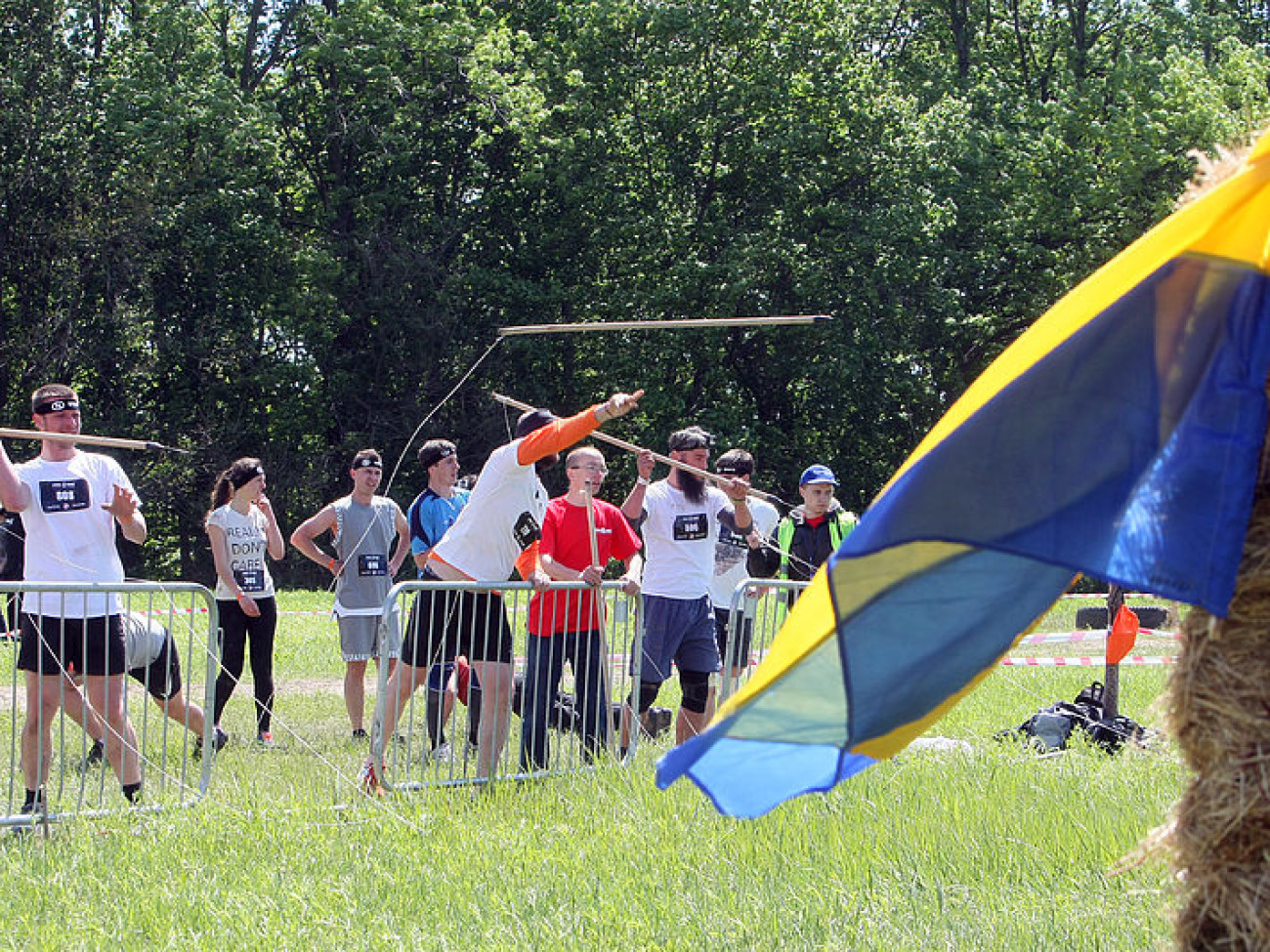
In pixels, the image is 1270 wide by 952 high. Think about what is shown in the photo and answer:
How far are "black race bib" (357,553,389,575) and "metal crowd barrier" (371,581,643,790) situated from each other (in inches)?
65.7

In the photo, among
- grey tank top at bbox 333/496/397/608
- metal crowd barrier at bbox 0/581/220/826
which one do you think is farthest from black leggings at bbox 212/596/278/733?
metal crowd barrier at bbox 0/581/220/826

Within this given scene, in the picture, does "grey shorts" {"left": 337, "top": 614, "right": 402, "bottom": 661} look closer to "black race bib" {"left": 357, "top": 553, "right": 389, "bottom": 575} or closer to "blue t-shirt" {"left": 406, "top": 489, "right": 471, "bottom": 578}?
"black race bib" {"left": 357, "top": 553, "right": 389, "bottom": 575}

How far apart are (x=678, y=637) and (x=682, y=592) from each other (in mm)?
252

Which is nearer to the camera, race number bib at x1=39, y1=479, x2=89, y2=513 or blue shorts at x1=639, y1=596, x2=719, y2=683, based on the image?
race number bib at x1=39, y1=479, x2=89, y2=513

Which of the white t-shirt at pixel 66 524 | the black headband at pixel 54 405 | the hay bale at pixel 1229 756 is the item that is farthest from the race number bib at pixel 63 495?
the hay bale at pixel 1229 756

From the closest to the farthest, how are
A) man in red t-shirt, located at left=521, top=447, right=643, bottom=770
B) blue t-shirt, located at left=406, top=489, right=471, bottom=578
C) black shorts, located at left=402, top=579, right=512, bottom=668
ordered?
black shorts, located at left=402, top=579, right=512, bottom=668 < man in red t-shirt, located at left=521, top=447, right=643, bottom=770 < blue t-shirt, located at left=406, top=489, right=471, bottom=578

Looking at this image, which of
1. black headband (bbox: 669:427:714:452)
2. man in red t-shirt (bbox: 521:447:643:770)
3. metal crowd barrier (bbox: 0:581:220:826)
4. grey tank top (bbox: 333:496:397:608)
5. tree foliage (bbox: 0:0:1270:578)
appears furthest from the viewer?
tree foliage (bbox: 0:0:1270:578)

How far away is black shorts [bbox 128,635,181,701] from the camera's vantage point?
7949 mm

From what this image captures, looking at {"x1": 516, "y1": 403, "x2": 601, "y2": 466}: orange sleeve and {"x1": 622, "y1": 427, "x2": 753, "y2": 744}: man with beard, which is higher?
{"x1": 516, "y1": 403, "x2": 601, "y2": 466}: orange sleeve

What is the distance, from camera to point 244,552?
938cm

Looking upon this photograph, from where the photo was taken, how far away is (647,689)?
8586 mm

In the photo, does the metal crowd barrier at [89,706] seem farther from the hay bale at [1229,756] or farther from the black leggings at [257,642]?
the hay bale at [1229,756]

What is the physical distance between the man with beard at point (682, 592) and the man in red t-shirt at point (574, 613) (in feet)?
0.71

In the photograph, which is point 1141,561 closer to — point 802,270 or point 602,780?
point 602,780
